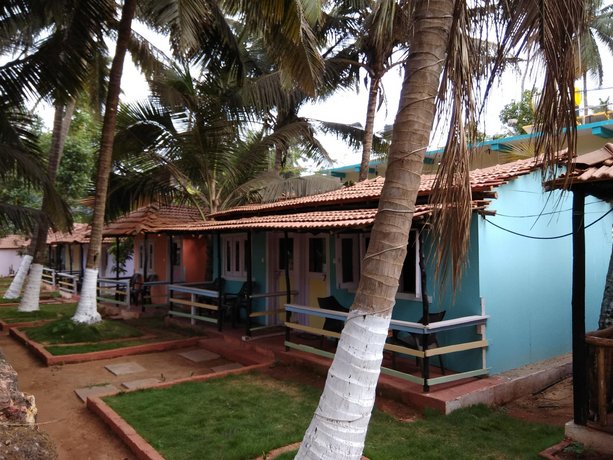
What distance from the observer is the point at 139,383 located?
7.49 meters

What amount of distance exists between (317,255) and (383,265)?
260 inches

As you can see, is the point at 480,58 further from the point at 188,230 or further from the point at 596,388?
the point at 188,230

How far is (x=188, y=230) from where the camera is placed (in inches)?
422

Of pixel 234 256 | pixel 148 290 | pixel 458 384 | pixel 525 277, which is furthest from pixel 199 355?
pixel 148 290

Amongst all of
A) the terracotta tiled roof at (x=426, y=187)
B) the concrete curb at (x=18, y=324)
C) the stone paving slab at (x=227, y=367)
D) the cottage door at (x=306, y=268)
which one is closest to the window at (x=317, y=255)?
the cottage door at (x=306, y=268)

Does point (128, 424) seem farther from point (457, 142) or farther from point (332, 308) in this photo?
point (457, 142)

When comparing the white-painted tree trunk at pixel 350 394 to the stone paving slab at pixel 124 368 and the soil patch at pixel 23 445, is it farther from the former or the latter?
the stone paving slab at pixel 124 368

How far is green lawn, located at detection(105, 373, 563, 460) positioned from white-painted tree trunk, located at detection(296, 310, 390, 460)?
70.1 inches

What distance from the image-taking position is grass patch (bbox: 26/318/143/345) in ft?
32.7

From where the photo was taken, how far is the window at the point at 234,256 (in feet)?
38.3

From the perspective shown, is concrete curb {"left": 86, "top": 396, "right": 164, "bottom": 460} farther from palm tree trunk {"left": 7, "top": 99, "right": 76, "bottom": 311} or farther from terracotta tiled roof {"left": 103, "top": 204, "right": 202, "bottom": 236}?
palm tree trunk {"left": 7, "top": 99, "right": 76, "bottom": 311}

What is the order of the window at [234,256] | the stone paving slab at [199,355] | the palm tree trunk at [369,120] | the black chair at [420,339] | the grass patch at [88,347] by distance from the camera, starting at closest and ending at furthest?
the black chair at [420,339] → the stone paving slab at [199,355] → the grass patch at [88,347] → the window at [234,256] → the palm tree trunk at [369,120]

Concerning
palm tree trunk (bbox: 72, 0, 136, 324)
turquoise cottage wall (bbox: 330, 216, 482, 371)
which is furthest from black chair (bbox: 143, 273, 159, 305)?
turquoise cottage wall (bbox: 330, 216, 482, 371)

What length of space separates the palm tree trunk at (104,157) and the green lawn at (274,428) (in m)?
4.47
